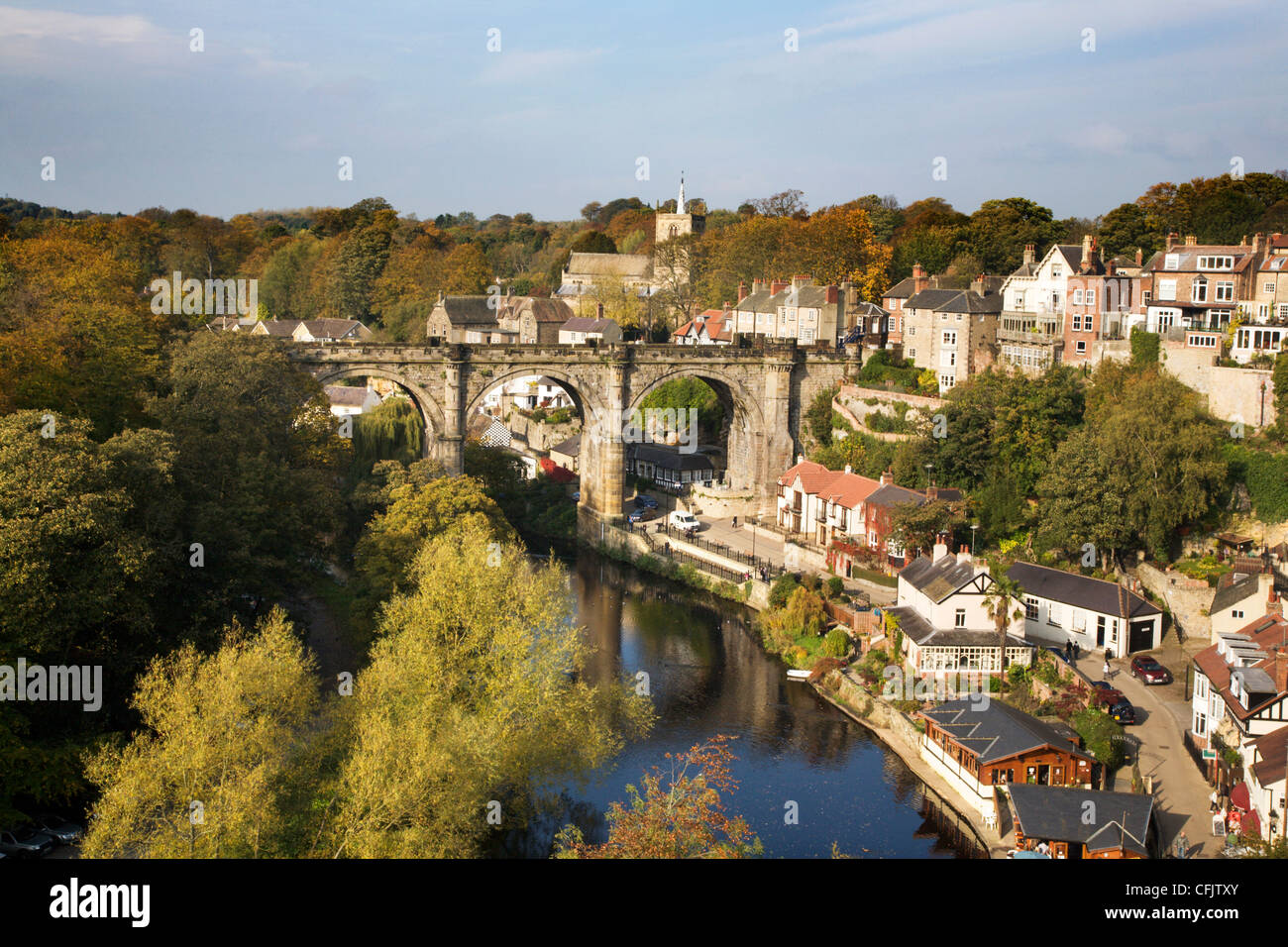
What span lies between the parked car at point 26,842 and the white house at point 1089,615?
2365 cm

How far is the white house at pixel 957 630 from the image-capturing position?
2816cm

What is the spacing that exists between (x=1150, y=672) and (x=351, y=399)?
4318cm

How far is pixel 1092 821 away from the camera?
64.7 ft

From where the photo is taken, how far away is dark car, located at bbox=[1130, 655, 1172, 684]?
27578mm

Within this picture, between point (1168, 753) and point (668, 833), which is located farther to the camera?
point (1168, 753)

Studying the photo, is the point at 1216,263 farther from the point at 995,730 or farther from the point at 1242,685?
the point at 995,730

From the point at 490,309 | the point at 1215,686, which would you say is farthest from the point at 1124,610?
the point at 490,309

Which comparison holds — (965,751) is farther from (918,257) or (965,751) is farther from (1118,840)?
(918,257)

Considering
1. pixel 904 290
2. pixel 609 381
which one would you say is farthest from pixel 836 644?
pixel 904 290

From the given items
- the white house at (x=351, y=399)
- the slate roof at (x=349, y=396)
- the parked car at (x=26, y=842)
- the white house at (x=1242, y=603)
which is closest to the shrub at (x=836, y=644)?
the white house at (x=1242, y=603)

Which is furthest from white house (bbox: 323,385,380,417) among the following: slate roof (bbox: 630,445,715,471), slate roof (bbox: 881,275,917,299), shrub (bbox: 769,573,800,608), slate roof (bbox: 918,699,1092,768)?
slate roof (bbox: 918,699,1092,768)

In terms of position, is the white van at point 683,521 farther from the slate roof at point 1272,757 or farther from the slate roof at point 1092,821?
the slate roof at point 1272,757

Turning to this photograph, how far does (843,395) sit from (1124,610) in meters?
20.5
